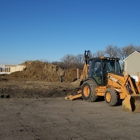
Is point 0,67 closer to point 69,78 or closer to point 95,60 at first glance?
point 69,78

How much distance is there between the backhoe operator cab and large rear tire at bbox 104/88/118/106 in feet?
3.73

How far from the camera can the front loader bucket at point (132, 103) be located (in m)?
9.88

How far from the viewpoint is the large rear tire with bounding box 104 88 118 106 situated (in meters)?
11.0

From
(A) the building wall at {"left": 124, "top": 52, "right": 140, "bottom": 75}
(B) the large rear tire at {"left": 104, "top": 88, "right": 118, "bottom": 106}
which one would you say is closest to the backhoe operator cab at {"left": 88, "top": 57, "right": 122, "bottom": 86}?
(B) the large rear tire at {"left": 104, "top": 88, "right": 118, "bottom": 106}

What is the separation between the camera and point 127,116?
912cm

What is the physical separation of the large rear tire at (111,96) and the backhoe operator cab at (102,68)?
1.14 metres

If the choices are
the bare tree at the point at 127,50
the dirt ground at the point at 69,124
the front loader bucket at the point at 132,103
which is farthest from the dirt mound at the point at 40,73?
the bare tree at the point at 127,50

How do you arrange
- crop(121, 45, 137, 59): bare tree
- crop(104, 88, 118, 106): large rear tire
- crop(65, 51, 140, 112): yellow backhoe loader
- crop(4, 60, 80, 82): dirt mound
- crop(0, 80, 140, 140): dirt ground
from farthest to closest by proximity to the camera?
crop(121, 45, 137, 59): bare tree < crop(4, 60, 80, 82): dirt mound < crop(104, 88, 118, 106): large rear tire < crop(65, 51, 140, 112): yellow backhoe loader < crop(0, 80, 140, 140): dirt ground

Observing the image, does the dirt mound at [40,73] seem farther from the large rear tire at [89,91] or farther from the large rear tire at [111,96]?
the large rear tire at [111,96]

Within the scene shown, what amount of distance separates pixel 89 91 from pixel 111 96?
191 centimetres

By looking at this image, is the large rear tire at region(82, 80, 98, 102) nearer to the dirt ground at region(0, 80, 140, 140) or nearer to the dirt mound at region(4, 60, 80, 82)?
the dirt ground at region(0, 80, 140, 140)

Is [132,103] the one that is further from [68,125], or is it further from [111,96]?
[68,125]

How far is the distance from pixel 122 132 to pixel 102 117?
212cm

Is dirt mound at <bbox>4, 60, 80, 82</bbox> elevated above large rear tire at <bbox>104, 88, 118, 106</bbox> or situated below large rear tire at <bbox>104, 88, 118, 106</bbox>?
above
